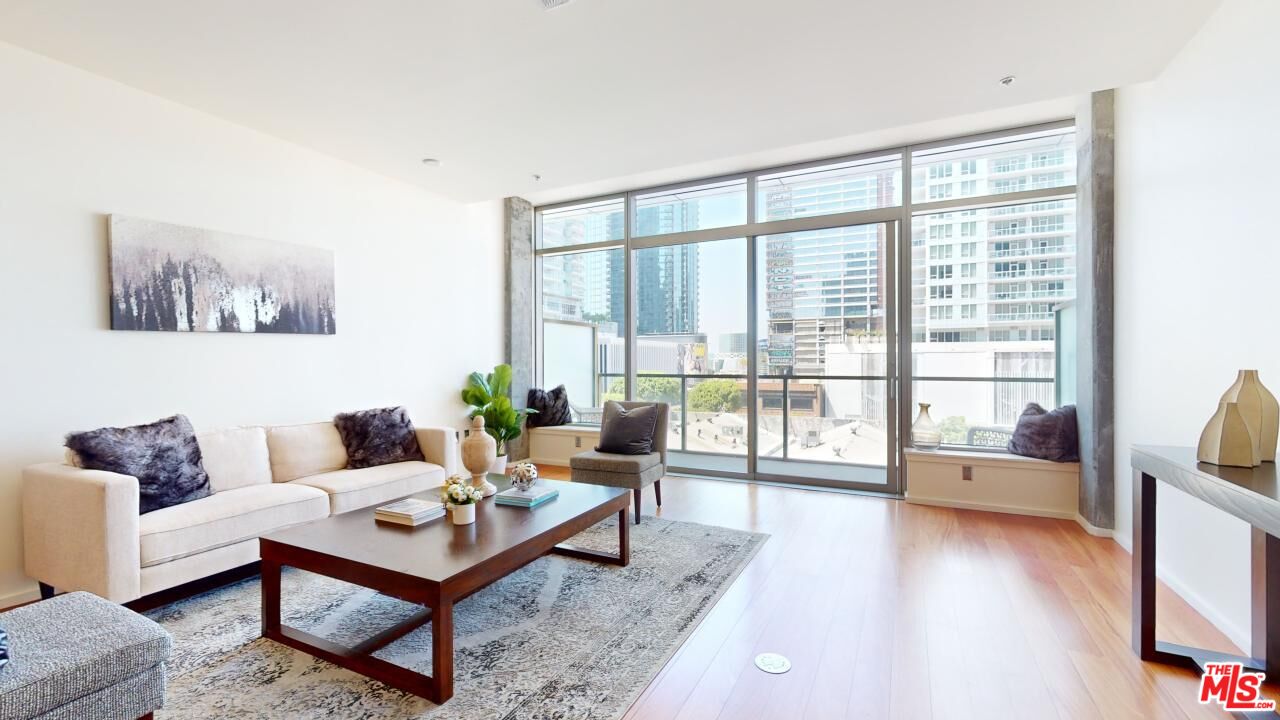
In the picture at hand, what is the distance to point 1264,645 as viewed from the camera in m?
1.96

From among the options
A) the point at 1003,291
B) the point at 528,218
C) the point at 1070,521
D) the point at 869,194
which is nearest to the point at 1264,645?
the point at 1070,521

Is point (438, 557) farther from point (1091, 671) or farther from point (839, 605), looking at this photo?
point (1091, 671)

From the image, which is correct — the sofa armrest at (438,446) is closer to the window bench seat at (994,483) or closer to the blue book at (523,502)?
the blue book at (523,502)

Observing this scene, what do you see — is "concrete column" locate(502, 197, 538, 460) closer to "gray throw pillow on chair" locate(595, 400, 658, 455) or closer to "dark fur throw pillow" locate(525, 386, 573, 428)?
"dark fur throw pillow" locate(525, 386, 573, 428)

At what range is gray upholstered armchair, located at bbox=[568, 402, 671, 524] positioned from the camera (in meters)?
3.85

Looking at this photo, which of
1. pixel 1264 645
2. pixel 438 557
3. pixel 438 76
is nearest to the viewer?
pixel 1264 645

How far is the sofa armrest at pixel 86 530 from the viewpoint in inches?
91.0

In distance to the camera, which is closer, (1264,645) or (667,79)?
(1264,645)

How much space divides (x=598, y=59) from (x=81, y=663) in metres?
2.93

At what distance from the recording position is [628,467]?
3855mm

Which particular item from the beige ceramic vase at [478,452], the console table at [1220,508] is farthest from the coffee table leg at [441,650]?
the console table at [1220,508]

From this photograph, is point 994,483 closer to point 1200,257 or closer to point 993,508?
point 993,508

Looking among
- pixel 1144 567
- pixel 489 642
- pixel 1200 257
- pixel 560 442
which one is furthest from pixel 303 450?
pixel 1200 257

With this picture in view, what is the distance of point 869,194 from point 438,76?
11.8ft
